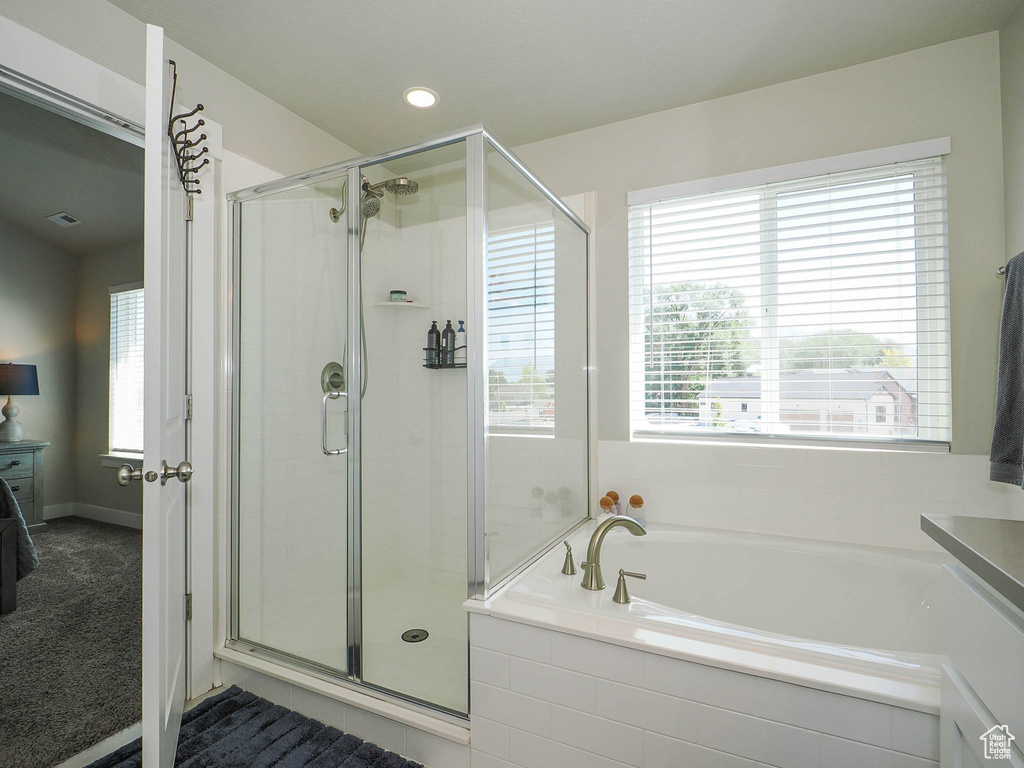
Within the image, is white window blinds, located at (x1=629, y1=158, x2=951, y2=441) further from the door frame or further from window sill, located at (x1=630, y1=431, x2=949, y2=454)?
the door frame

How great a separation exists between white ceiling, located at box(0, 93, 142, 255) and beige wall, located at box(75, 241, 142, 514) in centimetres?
10

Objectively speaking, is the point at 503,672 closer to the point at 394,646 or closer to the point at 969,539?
the point at 394,646

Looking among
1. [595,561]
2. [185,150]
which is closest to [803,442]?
[595,561]

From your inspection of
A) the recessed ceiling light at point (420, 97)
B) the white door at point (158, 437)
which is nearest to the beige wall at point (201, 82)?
the white door at point (158, 437)

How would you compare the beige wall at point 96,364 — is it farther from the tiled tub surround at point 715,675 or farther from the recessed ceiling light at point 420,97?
the tiled tub surround at point 715,675

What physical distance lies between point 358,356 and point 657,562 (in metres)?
A: 1.54

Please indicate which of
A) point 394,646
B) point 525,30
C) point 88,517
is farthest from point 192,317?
point 525,30

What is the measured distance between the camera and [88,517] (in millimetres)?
2229

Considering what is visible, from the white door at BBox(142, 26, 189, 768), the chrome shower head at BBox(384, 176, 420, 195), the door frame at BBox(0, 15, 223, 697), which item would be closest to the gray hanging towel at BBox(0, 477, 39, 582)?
the door frame at BBox(0, 15, 223, 697)

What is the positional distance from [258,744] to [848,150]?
3.26 metres

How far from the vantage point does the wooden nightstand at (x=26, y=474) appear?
195 centimetres

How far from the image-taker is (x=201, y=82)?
82.0 inches

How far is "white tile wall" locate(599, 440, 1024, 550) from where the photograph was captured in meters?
2.00

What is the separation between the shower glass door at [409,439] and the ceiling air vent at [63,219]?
A: 4.48 feet
